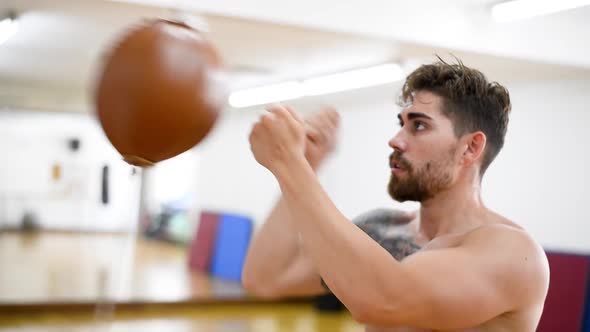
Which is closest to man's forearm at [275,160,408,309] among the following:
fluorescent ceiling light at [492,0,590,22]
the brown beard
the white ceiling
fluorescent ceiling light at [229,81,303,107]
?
the brown beard

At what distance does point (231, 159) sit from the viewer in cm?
1092

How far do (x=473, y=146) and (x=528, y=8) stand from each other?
8.60 ft

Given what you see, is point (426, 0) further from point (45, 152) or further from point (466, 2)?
point (45, 152)

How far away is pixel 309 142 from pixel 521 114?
193 inches

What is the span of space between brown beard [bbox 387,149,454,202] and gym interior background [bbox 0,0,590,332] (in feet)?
1.55

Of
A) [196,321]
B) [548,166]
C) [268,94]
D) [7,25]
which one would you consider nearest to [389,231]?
[7,25]

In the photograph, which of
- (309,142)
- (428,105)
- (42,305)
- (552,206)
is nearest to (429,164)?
(428,105)

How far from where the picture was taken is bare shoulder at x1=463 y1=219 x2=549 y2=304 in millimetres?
1562

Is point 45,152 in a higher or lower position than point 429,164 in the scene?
lower

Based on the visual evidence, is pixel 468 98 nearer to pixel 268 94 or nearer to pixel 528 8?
pixel 528 8

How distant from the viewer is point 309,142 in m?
1.60

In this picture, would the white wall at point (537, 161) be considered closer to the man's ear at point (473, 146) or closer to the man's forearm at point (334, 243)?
the man's ear at point (473, 146)

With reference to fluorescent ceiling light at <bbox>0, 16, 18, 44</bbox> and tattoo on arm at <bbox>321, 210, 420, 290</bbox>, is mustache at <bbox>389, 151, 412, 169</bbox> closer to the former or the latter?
tattoo on arm at <bbox>321, 210, 420, 290</bbox>

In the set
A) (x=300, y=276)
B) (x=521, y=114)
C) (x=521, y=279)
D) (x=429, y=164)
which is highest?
(x=429, y=164)
